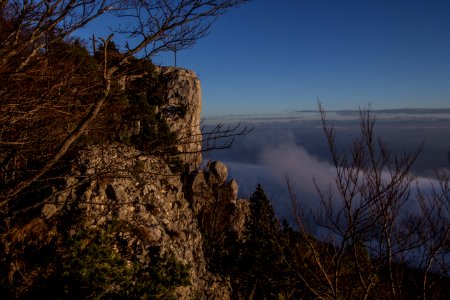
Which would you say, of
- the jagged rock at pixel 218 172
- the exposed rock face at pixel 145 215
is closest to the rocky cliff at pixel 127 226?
the exposed rock face at pixel 145 215

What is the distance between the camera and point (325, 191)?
6.79 meters

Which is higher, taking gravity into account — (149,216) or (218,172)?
(149,216)

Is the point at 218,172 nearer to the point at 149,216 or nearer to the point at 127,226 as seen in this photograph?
the point at 149,216

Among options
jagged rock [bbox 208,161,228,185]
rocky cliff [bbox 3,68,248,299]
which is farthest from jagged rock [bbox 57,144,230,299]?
jagged rock [bbox 208,161,228,185]

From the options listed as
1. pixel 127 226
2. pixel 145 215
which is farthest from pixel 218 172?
pixel 127 226

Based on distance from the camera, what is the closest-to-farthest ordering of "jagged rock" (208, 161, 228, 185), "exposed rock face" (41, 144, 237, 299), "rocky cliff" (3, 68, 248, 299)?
1. "rocky cliff" (3, 68, 248, 299)
2. "exposed rock face" (41, 144, 237, 299)
3. "jagged rock" (208, 161, 228, 185)

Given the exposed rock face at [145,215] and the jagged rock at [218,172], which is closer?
the exposed rock face at [145,215]

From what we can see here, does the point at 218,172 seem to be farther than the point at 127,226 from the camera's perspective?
Yes

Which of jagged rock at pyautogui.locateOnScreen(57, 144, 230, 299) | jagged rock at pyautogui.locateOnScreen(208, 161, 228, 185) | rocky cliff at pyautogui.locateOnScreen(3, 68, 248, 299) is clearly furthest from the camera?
jagged rock at pyautogui.locateOnScreen(208, 161, 228, 185)

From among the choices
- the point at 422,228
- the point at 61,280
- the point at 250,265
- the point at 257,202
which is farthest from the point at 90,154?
the point at 257,202

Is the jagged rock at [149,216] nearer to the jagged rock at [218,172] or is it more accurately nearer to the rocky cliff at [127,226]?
the rocky cliff at [127,226]

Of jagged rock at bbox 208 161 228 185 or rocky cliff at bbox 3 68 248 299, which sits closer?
rocky cliff at bbox 3 68 248 299

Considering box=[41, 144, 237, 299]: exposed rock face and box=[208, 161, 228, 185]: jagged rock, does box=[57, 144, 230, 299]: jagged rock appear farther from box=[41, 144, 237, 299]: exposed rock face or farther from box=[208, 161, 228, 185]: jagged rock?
box=[208, 161, 228, 185]: jagged rock

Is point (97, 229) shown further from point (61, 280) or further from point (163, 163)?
point (163, 163)
